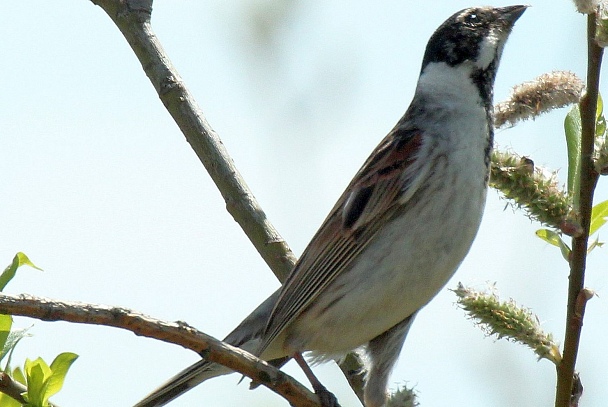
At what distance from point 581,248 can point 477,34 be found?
9.57ft

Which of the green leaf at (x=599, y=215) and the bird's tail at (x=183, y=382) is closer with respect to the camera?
the green leaf at (x=599, y=215)

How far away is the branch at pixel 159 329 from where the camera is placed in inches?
85.9

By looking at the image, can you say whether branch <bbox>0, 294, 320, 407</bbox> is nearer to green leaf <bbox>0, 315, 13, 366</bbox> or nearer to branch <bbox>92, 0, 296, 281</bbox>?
green leaf <bbox>0, 315, 13, 366</bbox>

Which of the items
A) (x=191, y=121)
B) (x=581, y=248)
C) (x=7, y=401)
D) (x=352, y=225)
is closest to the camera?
(x=581, y=248)

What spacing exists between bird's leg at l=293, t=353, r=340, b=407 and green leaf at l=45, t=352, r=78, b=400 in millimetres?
1200

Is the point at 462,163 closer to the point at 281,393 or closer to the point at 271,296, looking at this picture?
the point at 271,296

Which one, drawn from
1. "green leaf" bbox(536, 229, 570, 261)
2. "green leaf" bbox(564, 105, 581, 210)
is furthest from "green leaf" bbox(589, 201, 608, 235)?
"green leaf" bbox(564, 105, 581, 210)

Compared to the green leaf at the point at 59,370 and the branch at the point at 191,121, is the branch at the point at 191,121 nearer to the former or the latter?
the branch at the point at 191,121

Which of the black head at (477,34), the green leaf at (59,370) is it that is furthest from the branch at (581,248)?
the black head at (477,34)

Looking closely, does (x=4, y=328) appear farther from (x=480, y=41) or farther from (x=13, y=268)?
(x=480, y=41)

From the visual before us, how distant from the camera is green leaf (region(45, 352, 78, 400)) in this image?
2.77 metres

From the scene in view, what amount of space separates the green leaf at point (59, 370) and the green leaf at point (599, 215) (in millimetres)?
1719

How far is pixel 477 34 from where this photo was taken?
492 centimetres

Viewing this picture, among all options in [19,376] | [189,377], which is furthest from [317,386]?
[19,376]
